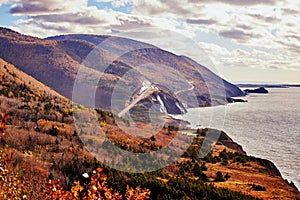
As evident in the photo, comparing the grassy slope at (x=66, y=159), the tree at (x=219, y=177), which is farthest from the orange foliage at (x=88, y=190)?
the tree at (x=219, y=177)

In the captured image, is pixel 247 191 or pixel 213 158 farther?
pixel 213 158

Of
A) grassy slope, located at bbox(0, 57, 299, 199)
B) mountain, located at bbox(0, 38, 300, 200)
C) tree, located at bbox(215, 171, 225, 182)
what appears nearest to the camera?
mountain, located at bbox(0, 38, 300, 200)

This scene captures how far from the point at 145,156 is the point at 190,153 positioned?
10808mm

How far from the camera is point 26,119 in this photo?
3334 cm

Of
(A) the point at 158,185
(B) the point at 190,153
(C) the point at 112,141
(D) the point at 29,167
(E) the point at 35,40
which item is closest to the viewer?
(D) the point at 29,167

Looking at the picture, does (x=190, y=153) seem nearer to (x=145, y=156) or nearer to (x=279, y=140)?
(x=145, y=156)

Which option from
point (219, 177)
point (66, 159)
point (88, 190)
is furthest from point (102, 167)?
point (88, 190)

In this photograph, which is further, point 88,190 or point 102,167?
point 102,167

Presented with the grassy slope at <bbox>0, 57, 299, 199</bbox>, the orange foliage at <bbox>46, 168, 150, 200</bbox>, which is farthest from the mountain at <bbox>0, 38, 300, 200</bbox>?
the orange foliage at <bbox>46, 168, 150, 200</bbox>

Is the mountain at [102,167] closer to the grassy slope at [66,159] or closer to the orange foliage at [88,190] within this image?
the grassy slope at [66,159]

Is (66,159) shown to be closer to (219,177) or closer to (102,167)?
(102,167)

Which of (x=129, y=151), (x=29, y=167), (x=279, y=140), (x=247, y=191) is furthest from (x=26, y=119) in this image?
(x=279, y=140)

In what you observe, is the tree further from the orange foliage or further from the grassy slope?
the orange foliage

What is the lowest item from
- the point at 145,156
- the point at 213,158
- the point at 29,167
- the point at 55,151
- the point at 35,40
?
the point at 35,40
